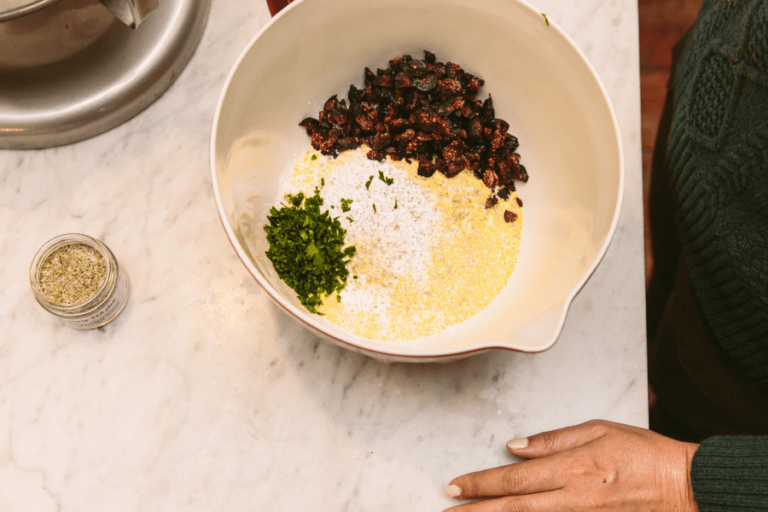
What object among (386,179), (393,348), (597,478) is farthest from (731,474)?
(386,179)

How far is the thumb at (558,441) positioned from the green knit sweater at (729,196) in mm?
139

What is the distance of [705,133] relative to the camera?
789 millimetres

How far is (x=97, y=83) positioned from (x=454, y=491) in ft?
2.85

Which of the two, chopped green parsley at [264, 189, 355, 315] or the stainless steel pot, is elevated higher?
the stainless steel pot

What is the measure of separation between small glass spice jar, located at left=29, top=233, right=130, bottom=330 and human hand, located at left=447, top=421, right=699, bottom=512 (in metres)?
0.60

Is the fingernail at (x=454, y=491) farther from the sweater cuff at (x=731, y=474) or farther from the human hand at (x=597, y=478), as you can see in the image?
the sweater cuff at (x=731, y=474)

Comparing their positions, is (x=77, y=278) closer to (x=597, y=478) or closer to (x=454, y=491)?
(x=454, y=491)

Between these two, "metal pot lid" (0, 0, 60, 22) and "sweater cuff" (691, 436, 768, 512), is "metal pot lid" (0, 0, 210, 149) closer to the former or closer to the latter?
"metal pot lid" (0, 0, 60, 22)

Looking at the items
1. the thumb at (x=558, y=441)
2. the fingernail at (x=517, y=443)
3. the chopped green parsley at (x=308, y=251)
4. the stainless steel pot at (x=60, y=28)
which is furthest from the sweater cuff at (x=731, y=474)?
the stainless steel pot at (x=60, y=28)

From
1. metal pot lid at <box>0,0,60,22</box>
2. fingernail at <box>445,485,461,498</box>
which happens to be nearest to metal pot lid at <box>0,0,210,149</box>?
metal pot lid at <box>0,0,60,22</box>

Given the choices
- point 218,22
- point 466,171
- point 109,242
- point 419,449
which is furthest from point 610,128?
point 109,242

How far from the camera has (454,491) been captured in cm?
85

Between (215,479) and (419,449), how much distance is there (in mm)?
322

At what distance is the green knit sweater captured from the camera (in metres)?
0.70
